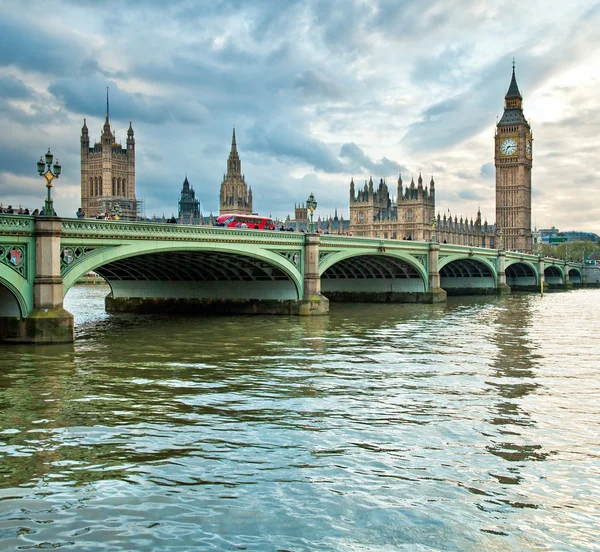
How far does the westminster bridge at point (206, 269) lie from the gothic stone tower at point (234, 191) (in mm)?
110107

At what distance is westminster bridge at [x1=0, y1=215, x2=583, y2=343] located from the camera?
25844 millimetres

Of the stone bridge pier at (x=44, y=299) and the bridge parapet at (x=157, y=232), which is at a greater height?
the bridge parapet at (x=157, y=232)

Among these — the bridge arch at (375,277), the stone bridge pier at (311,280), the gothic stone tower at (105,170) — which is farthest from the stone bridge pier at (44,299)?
the gothic stone tower at (105,170)

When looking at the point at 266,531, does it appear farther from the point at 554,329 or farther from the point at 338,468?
the point at 554,329

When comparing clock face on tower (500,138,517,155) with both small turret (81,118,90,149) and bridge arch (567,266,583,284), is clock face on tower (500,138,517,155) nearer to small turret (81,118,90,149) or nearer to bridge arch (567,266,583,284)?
bridge arch (567,266,583,284)

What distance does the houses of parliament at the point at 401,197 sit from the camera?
472 feet

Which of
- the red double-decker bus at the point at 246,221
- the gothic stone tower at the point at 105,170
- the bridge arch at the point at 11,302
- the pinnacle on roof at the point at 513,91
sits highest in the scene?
the pinnacle on roof at the point at 513,91

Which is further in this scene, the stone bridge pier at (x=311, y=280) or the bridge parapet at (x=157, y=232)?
the stone bridge pier at (x=311, y=280)

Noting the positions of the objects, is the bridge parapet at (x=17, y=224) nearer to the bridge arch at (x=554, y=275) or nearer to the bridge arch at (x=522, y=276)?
the bridge arch at (x=522, y=276)

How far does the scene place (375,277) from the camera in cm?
6181

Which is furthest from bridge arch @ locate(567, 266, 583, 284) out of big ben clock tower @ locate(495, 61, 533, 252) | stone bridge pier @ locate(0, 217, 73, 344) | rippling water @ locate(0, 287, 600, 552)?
stone bridge pier @ locate(0, 217, 73, 344)

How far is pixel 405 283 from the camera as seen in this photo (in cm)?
6025

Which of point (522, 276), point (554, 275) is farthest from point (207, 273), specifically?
point (554, 275)

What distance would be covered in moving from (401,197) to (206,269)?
345ft
